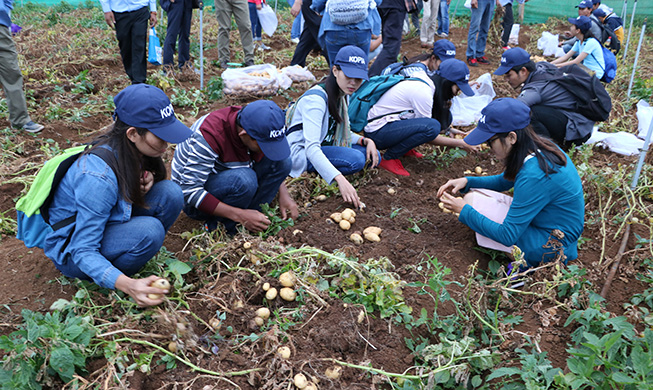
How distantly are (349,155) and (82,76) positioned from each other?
13.1ft

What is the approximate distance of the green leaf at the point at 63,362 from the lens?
1615 millimetres

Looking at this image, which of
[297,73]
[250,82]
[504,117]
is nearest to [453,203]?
[504,117]

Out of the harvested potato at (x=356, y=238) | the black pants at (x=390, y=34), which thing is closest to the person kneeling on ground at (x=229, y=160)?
the harvested potato at (x=356, y=238)

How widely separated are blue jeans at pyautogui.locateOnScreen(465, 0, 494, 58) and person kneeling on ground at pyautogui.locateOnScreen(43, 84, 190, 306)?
671 centimetres

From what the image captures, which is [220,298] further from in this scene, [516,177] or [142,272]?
[516,177]

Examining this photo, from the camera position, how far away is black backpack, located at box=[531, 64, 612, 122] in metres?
3.87

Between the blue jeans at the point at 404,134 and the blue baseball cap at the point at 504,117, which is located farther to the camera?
the blue jeans at the point at 404,134

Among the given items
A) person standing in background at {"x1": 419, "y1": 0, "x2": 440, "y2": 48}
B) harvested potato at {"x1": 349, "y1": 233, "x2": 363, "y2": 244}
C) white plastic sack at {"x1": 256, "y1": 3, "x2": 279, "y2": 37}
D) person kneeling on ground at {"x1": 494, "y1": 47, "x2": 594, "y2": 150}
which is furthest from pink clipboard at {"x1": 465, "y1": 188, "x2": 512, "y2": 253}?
person standing in background at {"x1": 419, "y1": 0, "x2": 440, "y2": 48}

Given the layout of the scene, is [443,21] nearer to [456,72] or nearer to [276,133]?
[456,72]

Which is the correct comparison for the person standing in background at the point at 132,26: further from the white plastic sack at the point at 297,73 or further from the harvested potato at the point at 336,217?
the harvested potato at the point at 336,217

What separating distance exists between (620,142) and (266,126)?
3765mm

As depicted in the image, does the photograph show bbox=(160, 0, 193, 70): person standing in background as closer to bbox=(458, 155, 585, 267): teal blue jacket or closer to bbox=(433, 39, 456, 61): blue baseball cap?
bbox=(433, 39, 456, 61): blue baseball cap

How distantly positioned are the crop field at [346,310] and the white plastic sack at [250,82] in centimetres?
224

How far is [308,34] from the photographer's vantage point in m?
5.75
